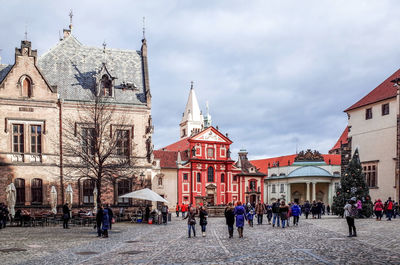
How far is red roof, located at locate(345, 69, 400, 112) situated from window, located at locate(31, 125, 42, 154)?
30730 mm

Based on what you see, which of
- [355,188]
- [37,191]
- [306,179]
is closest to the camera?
[355,188]

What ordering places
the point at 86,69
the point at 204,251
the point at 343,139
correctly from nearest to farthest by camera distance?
1. the point at 204,251
2. the point at 86,69
3. the point at 343,139

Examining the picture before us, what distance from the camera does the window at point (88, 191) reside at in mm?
40531

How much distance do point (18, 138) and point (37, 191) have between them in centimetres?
448

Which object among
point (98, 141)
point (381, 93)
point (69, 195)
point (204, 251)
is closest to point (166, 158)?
point (381, 93)

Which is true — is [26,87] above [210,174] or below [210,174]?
above

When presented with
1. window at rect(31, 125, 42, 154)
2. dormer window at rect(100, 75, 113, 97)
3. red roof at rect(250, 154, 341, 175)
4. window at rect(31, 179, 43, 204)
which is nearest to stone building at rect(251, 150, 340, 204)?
red roof at rect(250, 154, 341, 175)

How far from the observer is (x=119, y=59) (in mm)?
45781

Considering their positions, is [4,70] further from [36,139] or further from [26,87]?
[36,139]

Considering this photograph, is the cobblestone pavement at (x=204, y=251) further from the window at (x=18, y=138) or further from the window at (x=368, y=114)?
the window at (x=368, y=114)

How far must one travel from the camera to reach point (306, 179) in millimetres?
83062

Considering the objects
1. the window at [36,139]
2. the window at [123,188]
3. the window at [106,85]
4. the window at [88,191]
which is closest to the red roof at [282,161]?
the window at [123,188]

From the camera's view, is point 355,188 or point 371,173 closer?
point 355,188

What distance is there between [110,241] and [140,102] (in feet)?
76.7
